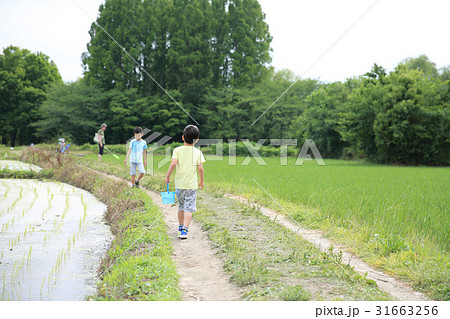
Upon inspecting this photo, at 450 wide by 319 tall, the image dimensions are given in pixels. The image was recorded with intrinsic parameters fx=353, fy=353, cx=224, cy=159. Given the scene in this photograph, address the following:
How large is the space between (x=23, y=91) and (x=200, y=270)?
36496 mm

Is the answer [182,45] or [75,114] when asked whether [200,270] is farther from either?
[75,114]

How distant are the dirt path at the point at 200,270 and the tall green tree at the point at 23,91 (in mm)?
26850

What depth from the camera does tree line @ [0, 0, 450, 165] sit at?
28.2m

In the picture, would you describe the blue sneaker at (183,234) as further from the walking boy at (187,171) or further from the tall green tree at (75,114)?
the tall green tree at (75,114)

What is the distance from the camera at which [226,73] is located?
3794cm

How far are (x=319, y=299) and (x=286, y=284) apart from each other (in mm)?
390

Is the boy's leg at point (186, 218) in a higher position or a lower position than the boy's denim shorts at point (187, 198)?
lower

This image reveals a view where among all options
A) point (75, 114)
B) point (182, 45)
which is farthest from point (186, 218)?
point (75, 114)

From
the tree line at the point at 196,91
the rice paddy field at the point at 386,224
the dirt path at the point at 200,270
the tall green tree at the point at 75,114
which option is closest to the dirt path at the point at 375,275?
the rice paddy field at the point at 386,224

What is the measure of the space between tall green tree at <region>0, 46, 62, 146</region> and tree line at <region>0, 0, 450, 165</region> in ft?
0.44

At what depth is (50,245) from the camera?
5316 millimetres

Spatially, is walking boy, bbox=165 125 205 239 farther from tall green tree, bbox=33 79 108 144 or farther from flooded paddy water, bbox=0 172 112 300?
tall green tree, bbox=33 79 108 144

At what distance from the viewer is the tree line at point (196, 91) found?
28.2 m

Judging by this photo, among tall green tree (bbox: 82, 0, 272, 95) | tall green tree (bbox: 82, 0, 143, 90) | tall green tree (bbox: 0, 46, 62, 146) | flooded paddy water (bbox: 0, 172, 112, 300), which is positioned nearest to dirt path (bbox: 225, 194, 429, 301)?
flooded paddy water (bbox: 0, 172, 112, 300)
